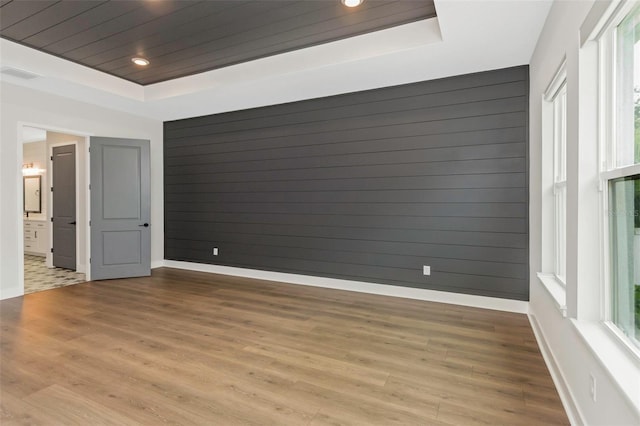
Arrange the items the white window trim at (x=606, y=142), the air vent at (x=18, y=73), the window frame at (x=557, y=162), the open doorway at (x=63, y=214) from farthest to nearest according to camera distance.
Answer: the open doorway at (x=63, y=214) → the air vent at (x=18, y=73) → the window frame at (x=557, y=162) → the white window trim at (x=606, y=142)

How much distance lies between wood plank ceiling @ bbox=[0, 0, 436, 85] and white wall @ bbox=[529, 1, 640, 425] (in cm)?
153

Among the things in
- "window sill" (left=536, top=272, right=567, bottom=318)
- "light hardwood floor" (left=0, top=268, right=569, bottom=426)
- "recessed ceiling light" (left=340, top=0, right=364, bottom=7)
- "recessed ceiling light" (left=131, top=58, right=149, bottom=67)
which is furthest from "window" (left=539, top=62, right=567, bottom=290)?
"recessed ceiling light" (left=131, top=58, right=149, bottom=67)

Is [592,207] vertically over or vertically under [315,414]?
over

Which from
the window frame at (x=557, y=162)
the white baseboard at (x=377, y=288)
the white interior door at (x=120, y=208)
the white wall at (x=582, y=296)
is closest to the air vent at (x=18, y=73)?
the white interior door at (x=120, y=208)

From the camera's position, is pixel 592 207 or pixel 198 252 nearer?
pixel 592 207

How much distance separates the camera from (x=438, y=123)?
414cm

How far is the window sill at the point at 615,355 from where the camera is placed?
4.16ft

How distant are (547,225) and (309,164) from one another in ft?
10.2

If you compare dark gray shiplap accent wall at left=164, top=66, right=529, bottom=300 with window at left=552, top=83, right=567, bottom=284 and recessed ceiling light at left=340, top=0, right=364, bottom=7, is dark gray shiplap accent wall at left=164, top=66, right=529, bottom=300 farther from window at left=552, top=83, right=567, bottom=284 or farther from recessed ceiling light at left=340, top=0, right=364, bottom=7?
recessed ceiling light at left=340, top=0, right=364, bottom=7

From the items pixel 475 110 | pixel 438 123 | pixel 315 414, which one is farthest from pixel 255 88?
pixel 315 414

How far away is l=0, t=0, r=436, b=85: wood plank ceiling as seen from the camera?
3066mm

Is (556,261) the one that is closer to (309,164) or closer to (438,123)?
(438,123)

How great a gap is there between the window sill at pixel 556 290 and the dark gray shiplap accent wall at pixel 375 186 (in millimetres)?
828

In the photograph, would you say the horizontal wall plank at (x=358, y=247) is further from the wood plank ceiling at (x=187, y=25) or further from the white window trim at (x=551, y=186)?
the wood plank ceiling at (x=187, y=25)
